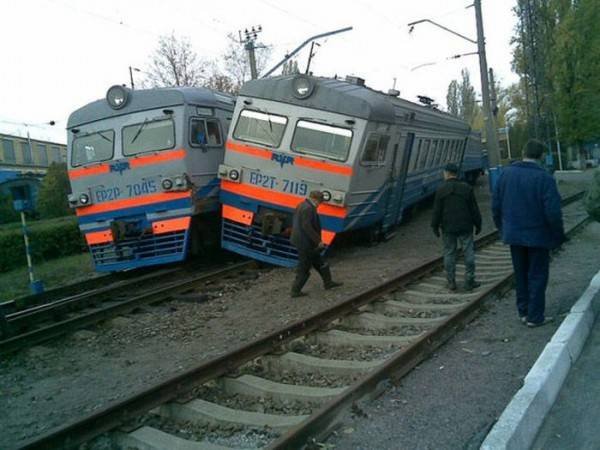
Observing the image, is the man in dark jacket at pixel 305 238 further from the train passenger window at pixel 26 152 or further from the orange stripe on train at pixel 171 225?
the train passenger window at pixel 26 152

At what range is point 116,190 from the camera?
10938 millimetres

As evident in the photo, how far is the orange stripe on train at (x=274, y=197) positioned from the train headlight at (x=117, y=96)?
2514 mm

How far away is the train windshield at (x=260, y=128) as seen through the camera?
35.2 feet

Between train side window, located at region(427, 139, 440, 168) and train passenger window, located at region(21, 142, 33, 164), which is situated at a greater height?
train passenger window, located at region(21, 142, 33, 164)

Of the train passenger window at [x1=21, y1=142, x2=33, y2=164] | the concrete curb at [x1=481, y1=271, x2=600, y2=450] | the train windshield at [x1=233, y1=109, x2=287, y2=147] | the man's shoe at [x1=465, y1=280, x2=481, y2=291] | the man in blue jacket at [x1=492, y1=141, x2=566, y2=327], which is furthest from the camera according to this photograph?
the train passenger window at [x1=21, y1=142, x2=33, y2=164]

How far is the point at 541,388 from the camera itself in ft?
13.1

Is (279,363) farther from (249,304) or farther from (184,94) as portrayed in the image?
(184,94)

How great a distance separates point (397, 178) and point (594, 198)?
723 cm

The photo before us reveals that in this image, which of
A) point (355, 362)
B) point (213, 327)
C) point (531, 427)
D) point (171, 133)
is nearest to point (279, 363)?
point (355, 362)

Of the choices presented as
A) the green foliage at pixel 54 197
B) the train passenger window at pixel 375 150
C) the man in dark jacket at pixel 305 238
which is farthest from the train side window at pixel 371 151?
the green foliage at pixel 54 197

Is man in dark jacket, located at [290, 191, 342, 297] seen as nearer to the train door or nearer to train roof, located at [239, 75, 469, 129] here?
train roof, located at [239, 75, 469, 129]

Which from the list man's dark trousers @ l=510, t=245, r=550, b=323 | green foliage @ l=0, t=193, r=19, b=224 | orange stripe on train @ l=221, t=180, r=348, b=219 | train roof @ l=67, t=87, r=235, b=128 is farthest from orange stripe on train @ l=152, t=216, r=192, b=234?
green foliage @ l=0, t=193, r=19, b=224

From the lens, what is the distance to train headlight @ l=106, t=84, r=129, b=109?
35.9 ft

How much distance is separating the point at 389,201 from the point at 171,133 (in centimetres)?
511
